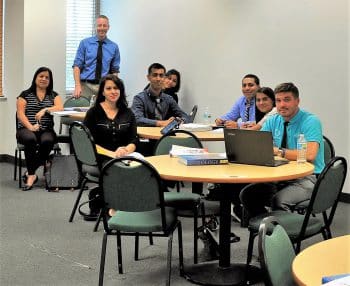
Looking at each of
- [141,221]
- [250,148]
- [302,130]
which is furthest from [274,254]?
[302,130]

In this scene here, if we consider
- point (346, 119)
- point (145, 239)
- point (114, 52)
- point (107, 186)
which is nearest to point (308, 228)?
point (107, 186)

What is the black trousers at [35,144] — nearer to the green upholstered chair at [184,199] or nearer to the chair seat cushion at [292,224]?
the green upholstered chair at [184,199]

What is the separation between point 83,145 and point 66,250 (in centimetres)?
91

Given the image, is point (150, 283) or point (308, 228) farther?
point (150, 283)

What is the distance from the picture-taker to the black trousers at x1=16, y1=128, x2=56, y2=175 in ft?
23.2

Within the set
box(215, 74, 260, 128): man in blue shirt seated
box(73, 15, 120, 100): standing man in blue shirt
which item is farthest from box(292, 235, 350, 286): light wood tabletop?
box(73, 15, 120, 100): standing man in blue shirt

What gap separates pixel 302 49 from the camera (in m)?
6.62

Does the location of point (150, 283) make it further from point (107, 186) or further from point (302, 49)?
point (302, 49)

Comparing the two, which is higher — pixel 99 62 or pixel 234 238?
pixel 99 62

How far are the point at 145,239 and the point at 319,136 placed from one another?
5.28 feet

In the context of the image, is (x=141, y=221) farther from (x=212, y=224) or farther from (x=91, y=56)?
(x=91, y=56)

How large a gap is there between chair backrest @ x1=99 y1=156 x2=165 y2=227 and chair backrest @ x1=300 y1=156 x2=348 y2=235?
86 centimetres

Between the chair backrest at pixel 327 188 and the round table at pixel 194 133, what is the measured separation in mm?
1739

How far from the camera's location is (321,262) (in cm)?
217
